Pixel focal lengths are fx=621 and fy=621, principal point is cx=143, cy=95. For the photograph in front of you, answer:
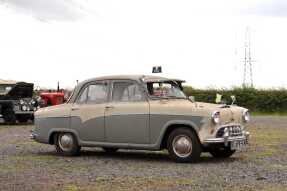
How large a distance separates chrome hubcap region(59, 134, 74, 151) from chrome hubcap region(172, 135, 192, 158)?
8.34ft

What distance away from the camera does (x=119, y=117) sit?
12.3 metres

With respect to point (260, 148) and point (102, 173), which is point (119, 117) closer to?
point (102, 173)

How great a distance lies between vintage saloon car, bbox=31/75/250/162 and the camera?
1142 centimetres

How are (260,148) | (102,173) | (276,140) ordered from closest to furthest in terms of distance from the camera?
(102,173) → (260,148) → (276,140)

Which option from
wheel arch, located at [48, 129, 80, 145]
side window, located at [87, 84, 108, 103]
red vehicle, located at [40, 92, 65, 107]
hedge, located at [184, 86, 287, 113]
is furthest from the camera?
hedge, located at [184, 86, 287, 113]

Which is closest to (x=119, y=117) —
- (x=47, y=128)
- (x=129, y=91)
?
(x=129, y=91)

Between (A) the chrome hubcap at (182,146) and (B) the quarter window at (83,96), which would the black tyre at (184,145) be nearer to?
(A) the chrome hubcap at (182,146)

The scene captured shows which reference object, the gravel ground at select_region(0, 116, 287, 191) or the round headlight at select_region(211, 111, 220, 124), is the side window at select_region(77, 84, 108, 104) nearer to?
the gravel ground at select_region(0, 116, 287, 191)

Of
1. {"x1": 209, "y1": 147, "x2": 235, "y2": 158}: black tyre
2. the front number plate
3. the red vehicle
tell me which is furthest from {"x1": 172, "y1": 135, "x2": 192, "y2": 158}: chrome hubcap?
the red vehicle

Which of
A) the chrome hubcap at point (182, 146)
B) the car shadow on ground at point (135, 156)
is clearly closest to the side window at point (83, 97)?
the car shadow on ground at point (135, 156)

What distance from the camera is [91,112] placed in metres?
12.8

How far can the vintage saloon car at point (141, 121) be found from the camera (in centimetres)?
1142

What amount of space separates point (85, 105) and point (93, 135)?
2.25ft

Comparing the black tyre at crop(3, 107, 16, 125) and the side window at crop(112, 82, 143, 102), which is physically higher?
the side window at crop(112, 82, 143, 102)
